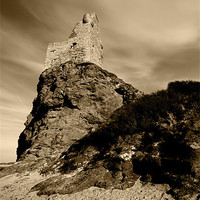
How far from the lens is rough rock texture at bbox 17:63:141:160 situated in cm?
1083

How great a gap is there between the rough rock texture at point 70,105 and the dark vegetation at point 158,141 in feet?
6.34

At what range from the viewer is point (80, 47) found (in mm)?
15812

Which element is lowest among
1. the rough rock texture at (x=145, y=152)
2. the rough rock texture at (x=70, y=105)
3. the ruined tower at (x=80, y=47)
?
the rough rock texture at (x=145, y=152)

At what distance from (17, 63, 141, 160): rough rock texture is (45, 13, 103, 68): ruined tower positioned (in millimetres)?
1718

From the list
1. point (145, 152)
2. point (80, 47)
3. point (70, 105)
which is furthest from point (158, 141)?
point (80, 47)

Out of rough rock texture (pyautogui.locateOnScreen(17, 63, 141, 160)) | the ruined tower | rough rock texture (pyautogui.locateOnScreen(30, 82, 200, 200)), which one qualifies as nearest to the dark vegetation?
rough rock texture (pyautogui.locateOnScreen(30, 82, 200, 200))

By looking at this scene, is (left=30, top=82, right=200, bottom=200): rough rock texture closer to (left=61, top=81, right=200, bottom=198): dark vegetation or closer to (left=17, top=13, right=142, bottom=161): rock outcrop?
(left=61, top=81, right=200, bottom=198): dark vegetation

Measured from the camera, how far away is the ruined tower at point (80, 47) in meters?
15.6

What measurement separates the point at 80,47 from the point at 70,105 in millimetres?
6622

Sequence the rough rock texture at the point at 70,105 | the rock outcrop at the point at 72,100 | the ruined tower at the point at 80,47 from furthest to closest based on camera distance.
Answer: the ruined tower at the point at 80,47, the rock outcrop at the point at 72,100, the rough rock texture at the point at 70,105

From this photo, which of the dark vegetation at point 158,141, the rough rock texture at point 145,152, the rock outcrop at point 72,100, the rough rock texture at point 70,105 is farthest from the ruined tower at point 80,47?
the rough rock texture at point 145,152

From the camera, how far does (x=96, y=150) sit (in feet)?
27.3

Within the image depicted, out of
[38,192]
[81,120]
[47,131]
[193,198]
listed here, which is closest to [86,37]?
A: [81,120]

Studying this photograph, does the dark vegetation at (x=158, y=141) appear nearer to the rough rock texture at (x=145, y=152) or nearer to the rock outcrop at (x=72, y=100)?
the rough rock texture at (x=145, y=152)
